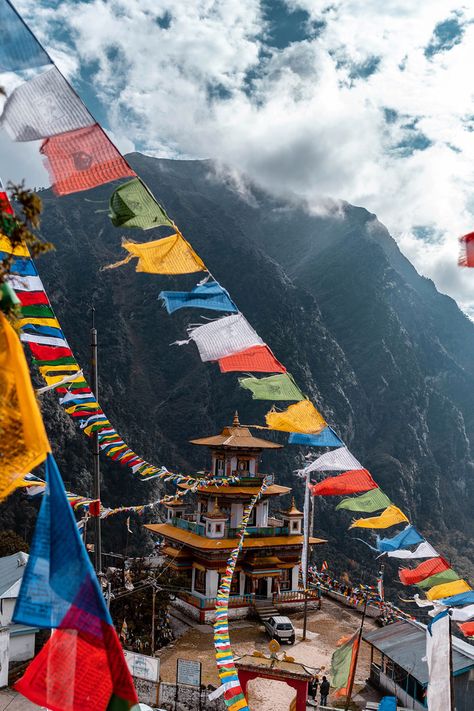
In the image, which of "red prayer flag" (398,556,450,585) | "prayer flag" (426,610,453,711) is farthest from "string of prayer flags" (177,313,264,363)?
"red prayer flag" (398,556,450,585)

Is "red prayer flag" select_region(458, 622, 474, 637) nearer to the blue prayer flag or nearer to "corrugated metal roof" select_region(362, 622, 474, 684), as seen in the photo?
"corrugated metal roof" select_region(362, 622, 474, 684)

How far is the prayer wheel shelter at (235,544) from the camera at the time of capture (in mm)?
25000

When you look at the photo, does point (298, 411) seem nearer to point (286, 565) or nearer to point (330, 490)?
point (330, 490)

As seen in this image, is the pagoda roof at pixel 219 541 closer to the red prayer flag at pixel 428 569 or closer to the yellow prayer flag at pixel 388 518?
the yellow prayer flag at pixel 388 518

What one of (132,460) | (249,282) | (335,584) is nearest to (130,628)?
(132,460)

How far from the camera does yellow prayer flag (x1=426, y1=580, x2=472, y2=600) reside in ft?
45.2

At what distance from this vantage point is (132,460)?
13.8 m

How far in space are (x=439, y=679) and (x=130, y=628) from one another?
49.0 ft

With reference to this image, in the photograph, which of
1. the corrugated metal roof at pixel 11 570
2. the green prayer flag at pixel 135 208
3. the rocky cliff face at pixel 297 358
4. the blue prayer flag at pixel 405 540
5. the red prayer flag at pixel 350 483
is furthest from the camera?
the rocky cliff face at pixel 297 358

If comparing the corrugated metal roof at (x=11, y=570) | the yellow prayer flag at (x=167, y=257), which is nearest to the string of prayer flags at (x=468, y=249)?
the yellow prayer flag at (x=167, y=257)

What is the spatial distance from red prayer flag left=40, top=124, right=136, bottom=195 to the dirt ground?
52.5ft

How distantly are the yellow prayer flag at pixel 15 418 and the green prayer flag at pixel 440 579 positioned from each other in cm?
1345

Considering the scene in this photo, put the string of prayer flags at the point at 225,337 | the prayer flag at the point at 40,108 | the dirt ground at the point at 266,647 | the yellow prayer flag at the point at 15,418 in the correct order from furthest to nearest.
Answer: the dirt ground at the point at 266,647, the string of prayer flags at the point at 225,337, the prayer flag at the point at 40,108, the yellow prayer flag at the point at 15,418

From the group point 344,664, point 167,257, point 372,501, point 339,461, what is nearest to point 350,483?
point 339,461
